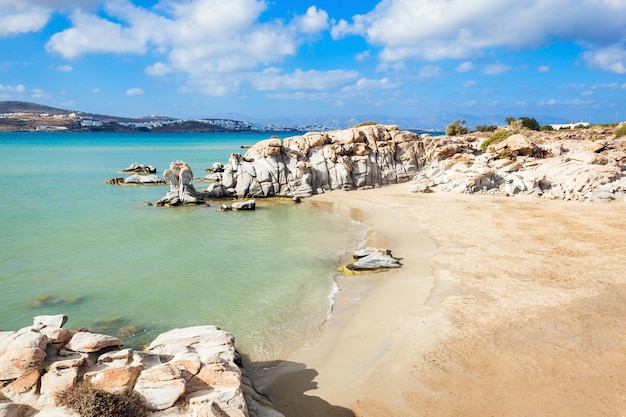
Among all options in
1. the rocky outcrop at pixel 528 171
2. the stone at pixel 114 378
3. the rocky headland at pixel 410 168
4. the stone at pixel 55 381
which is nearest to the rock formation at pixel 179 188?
the rocky headland at pixel 410 168

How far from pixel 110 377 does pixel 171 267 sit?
1126cm

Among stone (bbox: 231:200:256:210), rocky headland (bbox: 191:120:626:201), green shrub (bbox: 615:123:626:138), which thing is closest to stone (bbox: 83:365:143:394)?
stone (bbox: 231:200:256:210)

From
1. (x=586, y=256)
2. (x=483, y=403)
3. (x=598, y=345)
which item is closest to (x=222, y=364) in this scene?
(x=483, y=403)

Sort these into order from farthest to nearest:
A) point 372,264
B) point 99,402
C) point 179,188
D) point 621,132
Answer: point 621,132
point 179,188
point 372,264
point 99,402

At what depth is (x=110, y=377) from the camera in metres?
7.34

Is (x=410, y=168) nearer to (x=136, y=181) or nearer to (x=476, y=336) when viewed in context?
(x=136, y=181)

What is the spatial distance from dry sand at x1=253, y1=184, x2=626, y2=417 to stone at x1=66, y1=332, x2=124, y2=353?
12.0 ft

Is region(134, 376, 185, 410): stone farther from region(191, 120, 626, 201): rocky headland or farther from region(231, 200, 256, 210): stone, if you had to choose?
region(191, 120, 626, 201): rocky headland

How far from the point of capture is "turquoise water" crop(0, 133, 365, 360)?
1333 cm

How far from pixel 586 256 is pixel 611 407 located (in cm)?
1114

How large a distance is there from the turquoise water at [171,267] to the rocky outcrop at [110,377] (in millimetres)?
3498

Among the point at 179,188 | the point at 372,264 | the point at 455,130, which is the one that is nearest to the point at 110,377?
the point at 372,264

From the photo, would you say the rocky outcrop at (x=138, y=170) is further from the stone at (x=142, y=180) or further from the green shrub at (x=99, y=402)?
the green shrub at (x=99, y=402)

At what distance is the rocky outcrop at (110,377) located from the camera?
7.06 meters
